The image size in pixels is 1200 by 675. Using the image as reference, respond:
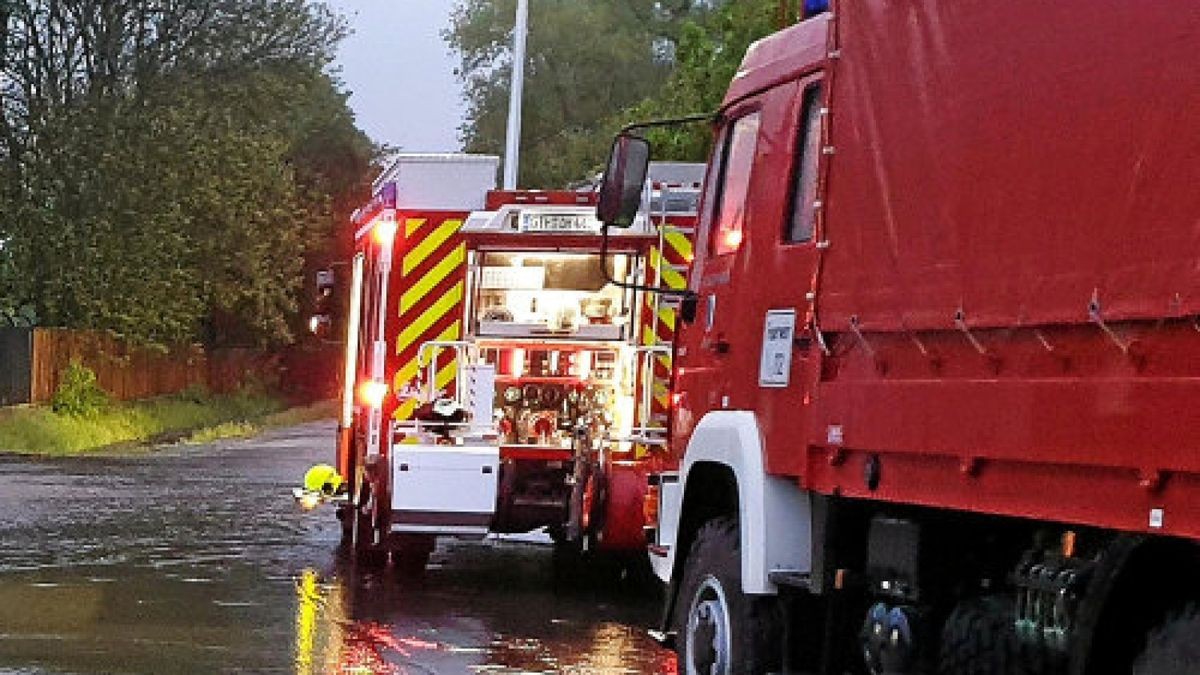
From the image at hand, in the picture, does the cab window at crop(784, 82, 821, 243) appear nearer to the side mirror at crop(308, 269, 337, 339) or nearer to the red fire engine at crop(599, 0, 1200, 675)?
the red fire engine at crop(599, 0, 1200, 675)

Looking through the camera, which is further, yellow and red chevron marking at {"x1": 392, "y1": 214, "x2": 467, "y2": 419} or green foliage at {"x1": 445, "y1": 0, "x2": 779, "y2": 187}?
green foliage at {"x1": 445, "y1": 0, "x2": 779, "y2": 187}

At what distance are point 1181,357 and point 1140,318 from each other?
→ 231 mm

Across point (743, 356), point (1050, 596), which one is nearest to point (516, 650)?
point (743, 356)

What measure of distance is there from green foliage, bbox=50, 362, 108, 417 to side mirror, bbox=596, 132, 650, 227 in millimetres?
31903

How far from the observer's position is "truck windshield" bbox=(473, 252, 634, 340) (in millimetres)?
15250

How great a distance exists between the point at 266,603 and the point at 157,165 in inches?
1213

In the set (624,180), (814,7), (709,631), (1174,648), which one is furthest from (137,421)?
(1174,648)

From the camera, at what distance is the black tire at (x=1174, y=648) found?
545cm

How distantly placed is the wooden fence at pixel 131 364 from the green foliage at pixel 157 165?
73 cm

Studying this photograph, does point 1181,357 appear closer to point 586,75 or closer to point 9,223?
point 9,223

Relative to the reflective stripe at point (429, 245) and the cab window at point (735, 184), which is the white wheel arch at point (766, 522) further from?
the reflective stripe at point (429, 245)

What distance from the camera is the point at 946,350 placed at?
6691 mm

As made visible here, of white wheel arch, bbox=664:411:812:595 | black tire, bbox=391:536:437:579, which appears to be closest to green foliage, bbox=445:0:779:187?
black tire, bbox=391:536:437:579

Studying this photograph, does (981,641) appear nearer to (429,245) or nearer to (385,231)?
(429,245)
